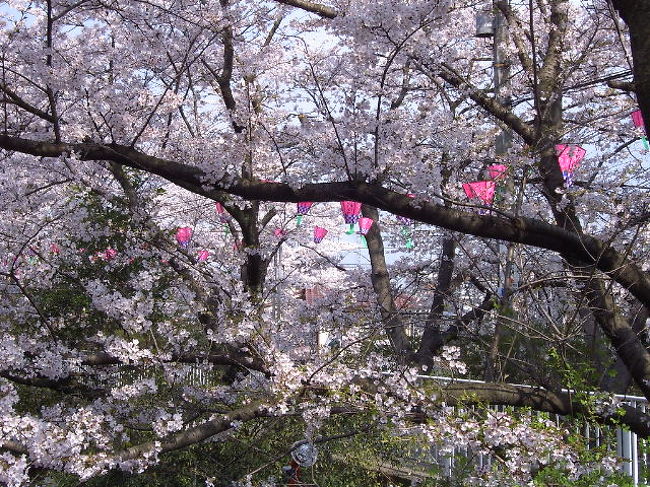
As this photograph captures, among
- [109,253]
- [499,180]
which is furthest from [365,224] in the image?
[109,253]

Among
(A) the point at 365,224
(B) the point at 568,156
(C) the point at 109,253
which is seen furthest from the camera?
(A) the point at 365,224

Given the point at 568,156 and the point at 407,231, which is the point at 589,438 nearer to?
the point at 568,156

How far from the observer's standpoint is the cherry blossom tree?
4117 millimetres

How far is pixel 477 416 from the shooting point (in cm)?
415

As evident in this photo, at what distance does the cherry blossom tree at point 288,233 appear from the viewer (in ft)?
13.5

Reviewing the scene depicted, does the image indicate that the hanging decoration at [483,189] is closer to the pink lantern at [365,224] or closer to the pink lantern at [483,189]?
the pink lantern at [483,189]

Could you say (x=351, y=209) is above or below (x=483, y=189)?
above

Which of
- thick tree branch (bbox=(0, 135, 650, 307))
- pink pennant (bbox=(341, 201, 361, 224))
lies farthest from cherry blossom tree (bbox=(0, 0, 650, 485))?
pink pennant (bbox=(341, 201, 361, 224))

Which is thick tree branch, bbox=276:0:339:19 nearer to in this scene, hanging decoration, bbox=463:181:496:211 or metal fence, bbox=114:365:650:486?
hanging decoration, bbox=463:181:496:211

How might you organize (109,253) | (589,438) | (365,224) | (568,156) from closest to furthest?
(589,438) < (109,253) < (568,156) < (365,224)

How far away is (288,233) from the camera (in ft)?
28.3

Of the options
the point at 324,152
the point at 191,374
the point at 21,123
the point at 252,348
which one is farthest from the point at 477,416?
the point at 21,123

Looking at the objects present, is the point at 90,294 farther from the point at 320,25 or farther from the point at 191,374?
the point at 320,25

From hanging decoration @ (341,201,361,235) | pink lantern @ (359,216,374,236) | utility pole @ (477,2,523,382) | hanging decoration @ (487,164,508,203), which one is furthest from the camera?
hanging decoration @ (341,201,361,235)
